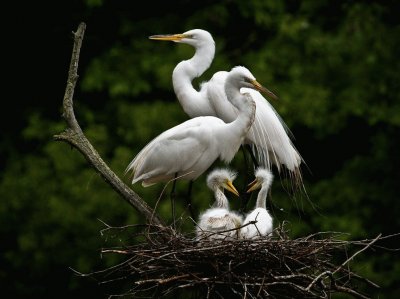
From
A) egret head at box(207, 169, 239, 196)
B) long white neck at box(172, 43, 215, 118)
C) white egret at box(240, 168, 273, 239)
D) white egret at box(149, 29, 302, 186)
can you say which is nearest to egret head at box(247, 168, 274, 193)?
→ white egret at box(240, 168, 273, 239)

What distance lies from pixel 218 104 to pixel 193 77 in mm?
234

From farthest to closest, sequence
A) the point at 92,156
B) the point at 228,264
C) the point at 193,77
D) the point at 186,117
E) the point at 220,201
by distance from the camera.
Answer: the point at 186,117
the point at 193,77
the point at 220,201
the point at 92,156
the point at 228,264

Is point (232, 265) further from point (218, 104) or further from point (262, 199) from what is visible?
point (218, 104)

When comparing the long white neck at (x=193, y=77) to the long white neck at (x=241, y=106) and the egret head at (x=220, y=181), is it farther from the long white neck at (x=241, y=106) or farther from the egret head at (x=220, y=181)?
the egret head at (x=220, y=181)

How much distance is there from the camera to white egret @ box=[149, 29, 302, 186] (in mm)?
7984

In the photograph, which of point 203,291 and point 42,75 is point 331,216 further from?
point 203,291

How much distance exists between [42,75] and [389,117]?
12.4 ft

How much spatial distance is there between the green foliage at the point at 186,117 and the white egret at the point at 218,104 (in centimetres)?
290

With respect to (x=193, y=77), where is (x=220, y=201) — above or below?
below

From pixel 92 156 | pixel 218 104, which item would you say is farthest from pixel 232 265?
pixel 218 104

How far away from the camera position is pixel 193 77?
8047 millimetres

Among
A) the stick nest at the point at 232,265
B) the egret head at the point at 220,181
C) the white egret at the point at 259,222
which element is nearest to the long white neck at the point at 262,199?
the white egret at the point at 259,222

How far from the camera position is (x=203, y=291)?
624 cm

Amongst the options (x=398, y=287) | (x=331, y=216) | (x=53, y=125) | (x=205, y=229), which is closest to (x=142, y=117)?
(x=53, y=125)
